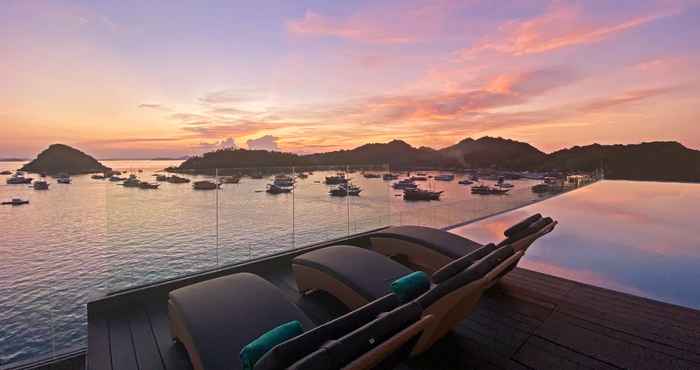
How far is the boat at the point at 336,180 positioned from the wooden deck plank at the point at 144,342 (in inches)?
169

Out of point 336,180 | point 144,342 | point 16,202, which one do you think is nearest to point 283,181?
point 336,180

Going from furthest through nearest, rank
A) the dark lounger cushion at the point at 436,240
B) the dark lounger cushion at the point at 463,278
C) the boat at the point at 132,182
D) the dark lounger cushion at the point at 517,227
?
the boat at the point at 132,182, the dark lounger cushion at the point at 436,240, the dark lounger cushion at the point at 517,227, the dark lounger cushion at the point at 463,278

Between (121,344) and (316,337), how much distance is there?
68.6 inches

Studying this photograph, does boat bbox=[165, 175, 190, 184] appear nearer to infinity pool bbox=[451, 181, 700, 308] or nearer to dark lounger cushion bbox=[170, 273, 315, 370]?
dark lounger cushion bbox=[170, 273, 315, 370]

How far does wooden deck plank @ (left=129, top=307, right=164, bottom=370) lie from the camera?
193cm

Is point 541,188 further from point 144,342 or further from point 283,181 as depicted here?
point 144,342

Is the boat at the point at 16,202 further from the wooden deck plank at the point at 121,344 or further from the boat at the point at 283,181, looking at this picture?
the wooden deck plank at the point at 121,344

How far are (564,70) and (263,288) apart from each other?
9006 mm

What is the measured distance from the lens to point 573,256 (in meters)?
4.98

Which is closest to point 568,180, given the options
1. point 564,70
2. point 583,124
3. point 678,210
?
point 583,124

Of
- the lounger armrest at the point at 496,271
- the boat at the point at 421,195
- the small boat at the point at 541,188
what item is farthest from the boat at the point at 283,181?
the boat at the point at 421,195

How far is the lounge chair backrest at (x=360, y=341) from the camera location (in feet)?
3.40

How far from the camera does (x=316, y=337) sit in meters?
1.18

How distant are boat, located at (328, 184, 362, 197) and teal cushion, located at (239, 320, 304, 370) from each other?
16.2 feet
